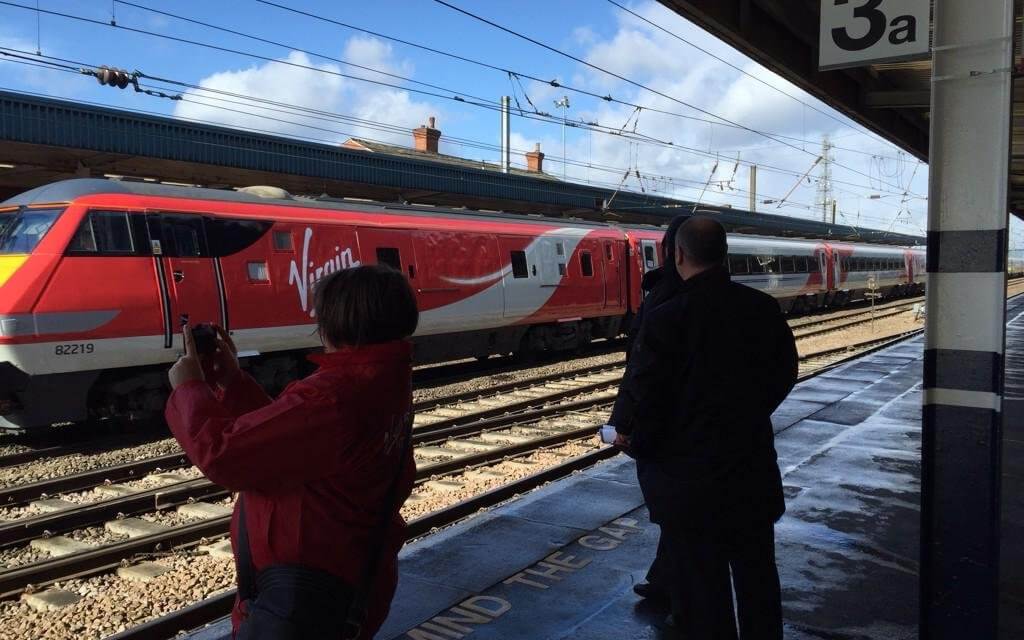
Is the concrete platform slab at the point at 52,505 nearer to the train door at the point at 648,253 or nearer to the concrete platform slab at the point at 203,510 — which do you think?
the concrete platform slab at the point at 203,510

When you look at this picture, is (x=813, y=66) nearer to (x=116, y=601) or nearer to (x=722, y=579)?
(x=722, y=579)

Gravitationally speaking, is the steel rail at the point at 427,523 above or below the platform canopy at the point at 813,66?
below

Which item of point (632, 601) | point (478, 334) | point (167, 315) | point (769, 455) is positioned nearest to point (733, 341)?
point (769, 455)

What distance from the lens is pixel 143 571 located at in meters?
5.45

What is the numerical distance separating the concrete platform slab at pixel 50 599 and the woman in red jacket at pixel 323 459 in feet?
11.9

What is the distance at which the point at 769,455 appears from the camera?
110 inches

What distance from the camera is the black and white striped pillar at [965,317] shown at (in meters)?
2.73

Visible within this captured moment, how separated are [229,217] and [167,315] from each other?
5.19ft

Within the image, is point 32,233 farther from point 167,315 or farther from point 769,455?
point 769,455

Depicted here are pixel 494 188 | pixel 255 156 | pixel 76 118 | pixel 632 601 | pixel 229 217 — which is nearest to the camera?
pixel 632 601

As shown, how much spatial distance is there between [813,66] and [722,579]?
6.93 metres

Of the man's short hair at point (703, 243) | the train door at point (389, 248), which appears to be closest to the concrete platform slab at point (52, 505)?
the train door at point (389, 248)

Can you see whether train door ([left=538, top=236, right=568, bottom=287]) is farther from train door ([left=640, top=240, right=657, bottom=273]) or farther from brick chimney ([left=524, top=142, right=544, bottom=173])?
brick chimney ([left=524, top=142, right=544, bottom=173])

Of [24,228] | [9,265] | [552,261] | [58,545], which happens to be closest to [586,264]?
[552,261]
